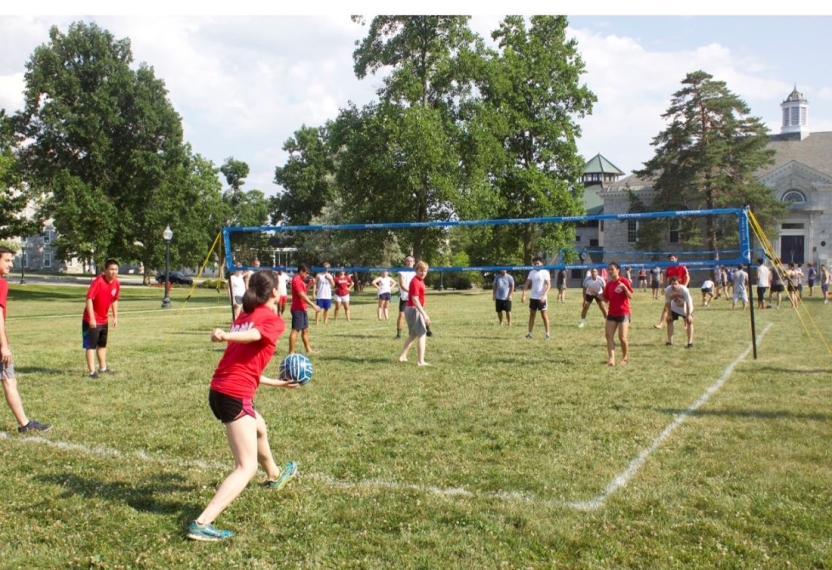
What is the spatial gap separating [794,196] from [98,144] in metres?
57.1

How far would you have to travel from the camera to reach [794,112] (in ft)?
255

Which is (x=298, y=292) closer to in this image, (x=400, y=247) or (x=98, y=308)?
(x=98, y=308)

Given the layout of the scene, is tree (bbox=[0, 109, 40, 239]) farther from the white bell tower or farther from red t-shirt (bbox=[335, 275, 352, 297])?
the white bell tower

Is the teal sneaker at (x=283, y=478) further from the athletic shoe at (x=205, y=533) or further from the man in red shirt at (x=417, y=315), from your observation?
the man in red shirt at (x=417, y=315)

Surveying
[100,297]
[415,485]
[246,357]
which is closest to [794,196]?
[100,297]

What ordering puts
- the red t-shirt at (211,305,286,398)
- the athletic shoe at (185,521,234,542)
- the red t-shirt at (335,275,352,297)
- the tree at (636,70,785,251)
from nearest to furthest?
the athletic shoe at (185,521,234,542) → the red t-shirt at (211,305,286,398) → the red t-shirt at (335,275,352,297) → the tree at (636,70,785,251)

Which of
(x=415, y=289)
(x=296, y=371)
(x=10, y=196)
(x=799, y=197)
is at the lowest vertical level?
(x=296, y=371)

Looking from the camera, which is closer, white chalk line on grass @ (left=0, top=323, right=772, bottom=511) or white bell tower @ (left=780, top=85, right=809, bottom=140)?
white chalk line on grass @ (left=0, top=323, right=772, bottom=511)

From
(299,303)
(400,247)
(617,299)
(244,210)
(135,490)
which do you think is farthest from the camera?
(244,210)

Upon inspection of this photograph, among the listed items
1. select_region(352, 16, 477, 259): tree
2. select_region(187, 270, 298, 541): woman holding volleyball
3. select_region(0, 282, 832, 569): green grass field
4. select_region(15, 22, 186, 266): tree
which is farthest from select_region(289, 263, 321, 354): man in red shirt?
select_region(15, 22, 186, 266): tree

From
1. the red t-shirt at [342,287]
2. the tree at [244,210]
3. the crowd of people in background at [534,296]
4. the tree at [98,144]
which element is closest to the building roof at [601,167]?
the tree at [244,210]

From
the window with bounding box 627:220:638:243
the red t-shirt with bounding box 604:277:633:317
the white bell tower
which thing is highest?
the white bell tower

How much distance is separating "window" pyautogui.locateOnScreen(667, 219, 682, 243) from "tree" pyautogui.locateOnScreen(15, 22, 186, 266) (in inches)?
1660

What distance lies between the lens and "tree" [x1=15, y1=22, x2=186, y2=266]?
1713 inches
